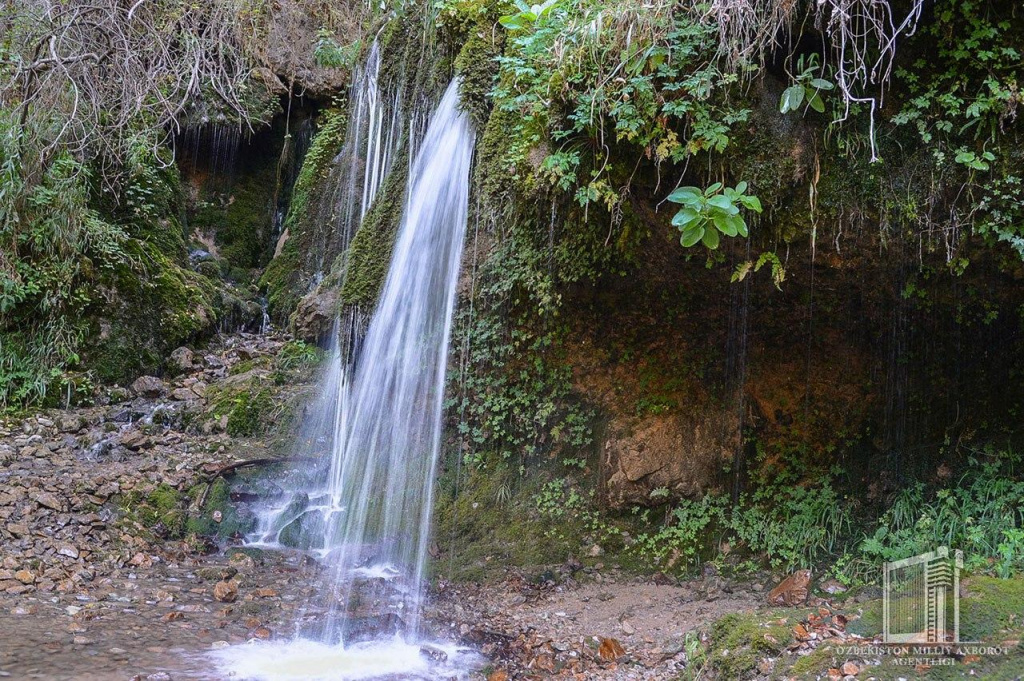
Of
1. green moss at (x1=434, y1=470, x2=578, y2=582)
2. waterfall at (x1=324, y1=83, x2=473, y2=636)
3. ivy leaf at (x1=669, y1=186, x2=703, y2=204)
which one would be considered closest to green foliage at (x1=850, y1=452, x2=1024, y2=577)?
green moss at (x1=434, y1=470, x2=578, y2=582)

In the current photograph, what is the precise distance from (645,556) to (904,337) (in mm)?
2505

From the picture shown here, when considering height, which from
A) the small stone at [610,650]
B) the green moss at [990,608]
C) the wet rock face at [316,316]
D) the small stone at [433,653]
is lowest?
the small stone at [433,653]

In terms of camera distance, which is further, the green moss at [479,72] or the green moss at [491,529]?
the green moss at [479,72]

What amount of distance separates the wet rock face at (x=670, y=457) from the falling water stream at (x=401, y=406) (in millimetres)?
1688

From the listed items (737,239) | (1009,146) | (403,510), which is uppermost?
(1009,146)

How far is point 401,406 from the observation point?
20.9 feet

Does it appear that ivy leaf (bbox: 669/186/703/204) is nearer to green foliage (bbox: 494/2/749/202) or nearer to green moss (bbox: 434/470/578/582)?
green foliage (bbox: 494/2/749/202)

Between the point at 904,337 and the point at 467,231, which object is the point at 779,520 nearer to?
the point at 904,337

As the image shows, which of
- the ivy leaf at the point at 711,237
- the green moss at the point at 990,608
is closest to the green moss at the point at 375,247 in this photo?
the ivy leaf at the point at 711,237

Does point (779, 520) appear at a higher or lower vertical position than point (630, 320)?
lower

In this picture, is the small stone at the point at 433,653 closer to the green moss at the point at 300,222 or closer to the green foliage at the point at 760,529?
the green foliage at the point at 760,529

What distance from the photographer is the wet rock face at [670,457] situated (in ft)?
18.8

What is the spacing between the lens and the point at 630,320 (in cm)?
584

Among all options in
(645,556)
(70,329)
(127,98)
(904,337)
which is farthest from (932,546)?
(127,98)
